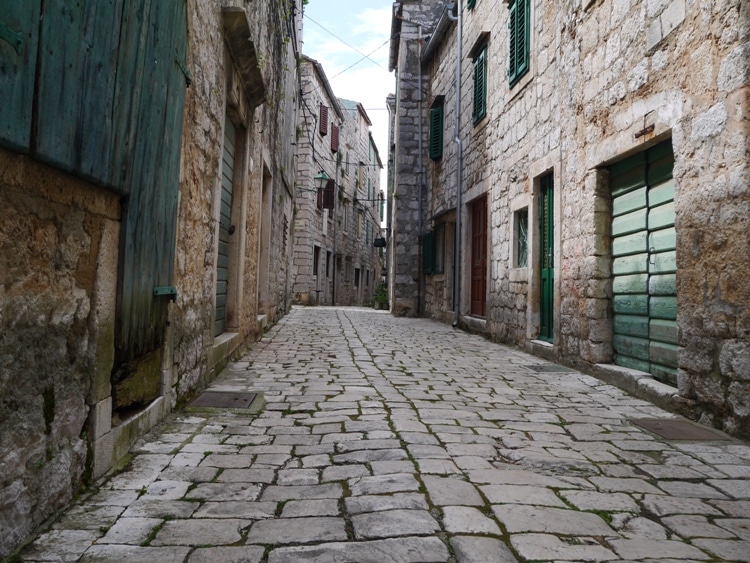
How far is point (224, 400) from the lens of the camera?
3920 millimetres

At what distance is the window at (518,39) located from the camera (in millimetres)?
7402

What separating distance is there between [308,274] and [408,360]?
12263mm

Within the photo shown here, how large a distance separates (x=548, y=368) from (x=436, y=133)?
26.8 feet

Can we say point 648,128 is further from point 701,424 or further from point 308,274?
point 308,274

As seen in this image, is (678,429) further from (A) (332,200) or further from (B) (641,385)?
(A) (332,200)

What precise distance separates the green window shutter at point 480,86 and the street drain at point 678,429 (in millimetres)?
6752

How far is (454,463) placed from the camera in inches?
105

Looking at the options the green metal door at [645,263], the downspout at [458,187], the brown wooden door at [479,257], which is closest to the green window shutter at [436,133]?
the downspout at [458,187]

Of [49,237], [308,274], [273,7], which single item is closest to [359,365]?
[49,237]

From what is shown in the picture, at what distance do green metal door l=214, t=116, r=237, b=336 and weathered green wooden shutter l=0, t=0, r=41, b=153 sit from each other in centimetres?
366

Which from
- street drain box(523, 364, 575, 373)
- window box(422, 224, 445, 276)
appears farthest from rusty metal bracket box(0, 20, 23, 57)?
window box(422, 224, 445, 276)

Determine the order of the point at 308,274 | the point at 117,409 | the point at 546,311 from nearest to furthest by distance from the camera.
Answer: the point at 117,409 < the point at 546,311 < the point at 308,274

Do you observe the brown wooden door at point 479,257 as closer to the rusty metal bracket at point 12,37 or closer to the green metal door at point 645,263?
the green metal door at point 645,263

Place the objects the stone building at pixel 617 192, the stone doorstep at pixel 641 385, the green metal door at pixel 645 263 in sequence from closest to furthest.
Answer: the stone building at pixel 617 192
the stone doorstep at pixel 641 385
the green metal door at pixel 645 263
